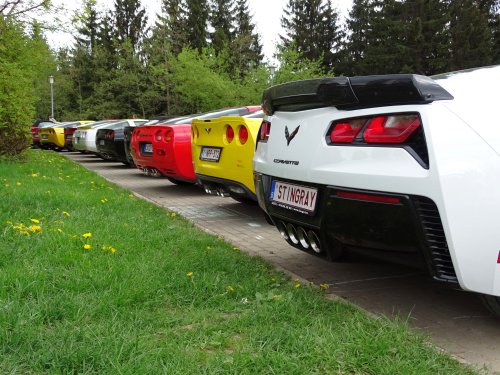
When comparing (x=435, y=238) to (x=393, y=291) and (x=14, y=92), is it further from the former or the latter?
(x=14, y=92)

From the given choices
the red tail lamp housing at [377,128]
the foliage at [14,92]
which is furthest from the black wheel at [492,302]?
the foliage at [14,92]

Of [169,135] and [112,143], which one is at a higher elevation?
[169,135]

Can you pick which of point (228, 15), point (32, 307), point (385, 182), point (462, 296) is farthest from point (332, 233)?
point (228, 15)

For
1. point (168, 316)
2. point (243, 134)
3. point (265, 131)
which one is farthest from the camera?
point (243, 134)

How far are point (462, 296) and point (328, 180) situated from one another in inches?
54.7

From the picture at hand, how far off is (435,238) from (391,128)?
577 millimetres

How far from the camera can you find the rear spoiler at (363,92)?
246 cm

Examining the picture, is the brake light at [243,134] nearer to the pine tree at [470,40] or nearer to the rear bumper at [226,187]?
the rear bumper at [226,187]

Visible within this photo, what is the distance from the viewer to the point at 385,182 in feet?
8.16

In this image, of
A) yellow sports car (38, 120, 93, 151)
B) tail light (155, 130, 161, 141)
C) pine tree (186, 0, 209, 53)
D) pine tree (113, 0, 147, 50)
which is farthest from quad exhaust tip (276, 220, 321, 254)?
pine tree (113, 0, 147, 50)

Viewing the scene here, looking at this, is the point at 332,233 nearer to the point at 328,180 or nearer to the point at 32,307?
the point at 328,180

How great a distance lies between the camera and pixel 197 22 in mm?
52469

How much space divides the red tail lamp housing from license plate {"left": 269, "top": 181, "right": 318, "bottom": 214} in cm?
35

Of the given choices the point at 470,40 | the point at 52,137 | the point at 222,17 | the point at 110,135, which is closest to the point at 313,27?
the point at 222,17
